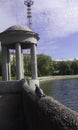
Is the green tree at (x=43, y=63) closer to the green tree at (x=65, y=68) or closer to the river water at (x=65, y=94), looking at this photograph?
the green tree at (x=65, y=68)

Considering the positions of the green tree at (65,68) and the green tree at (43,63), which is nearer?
the green tree at (43,63)

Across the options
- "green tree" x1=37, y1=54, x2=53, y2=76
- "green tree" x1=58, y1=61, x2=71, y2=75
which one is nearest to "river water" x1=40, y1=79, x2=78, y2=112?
"green tree" x1=37, y1=54, x2=53, y2=76

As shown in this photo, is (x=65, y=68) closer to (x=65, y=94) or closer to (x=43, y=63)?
(x=43, y=63)

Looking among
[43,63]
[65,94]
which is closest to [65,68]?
[43,63]

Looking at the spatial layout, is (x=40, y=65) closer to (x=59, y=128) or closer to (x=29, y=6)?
(x=29, y=6)

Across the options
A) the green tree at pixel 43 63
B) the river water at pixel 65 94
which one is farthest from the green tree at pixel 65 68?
the river water at pixel 65 94

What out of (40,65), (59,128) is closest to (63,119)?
(59,128)

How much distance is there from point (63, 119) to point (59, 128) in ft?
0.85

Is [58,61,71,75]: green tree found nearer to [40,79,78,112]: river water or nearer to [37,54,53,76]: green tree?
[37,54,53,76]: green tree

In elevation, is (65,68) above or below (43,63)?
below

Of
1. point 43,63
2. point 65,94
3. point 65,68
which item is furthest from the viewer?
point 65,68

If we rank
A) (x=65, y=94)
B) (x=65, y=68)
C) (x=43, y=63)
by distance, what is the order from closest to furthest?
(x=65, y=94)
(x=43, y=63)
(x=65, y=68)

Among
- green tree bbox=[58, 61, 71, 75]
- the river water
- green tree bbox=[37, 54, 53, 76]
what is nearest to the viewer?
the river water

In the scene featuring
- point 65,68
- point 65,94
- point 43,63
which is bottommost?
point 65,94
